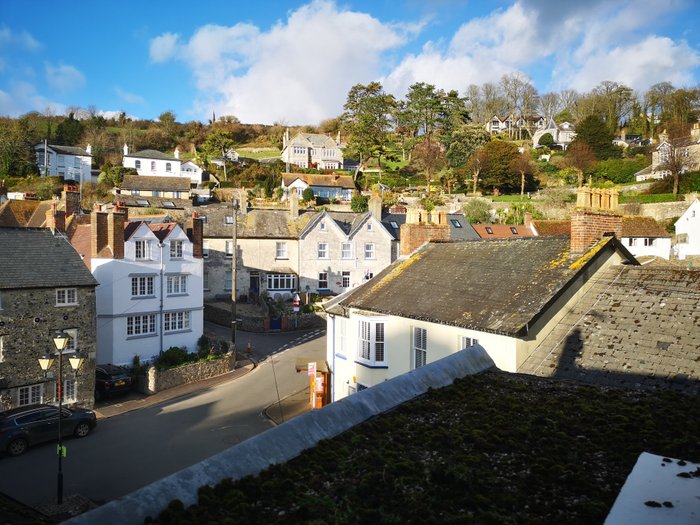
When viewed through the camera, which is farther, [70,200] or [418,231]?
[70,200]

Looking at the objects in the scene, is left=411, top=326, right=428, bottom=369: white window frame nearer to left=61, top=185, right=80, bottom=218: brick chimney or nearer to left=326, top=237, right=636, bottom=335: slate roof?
left=326, top=237, right=636, bottom=335: slate roof

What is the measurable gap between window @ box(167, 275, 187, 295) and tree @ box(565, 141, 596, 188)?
56.3 meters

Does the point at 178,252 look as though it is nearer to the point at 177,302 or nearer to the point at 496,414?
the point at 177,302

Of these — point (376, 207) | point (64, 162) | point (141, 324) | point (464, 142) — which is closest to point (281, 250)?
point (376, 207)

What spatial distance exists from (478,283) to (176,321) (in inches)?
827

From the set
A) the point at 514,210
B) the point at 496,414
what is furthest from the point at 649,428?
the point at 514,210

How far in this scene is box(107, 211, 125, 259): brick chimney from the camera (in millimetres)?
28172

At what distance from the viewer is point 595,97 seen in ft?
322

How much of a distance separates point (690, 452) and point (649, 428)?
80 centimetres

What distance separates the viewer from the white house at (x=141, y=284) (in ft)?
92.7

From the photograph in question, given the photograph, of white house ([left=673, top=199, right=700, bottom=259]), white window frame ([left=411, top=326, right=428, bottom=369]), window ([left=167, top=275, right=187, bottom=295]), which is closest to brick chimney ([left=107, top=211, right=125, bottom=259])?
window ([left=167, top=275, right=187, bottom=295])

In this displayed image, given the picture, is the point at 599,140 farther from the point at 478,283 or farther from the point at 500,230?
the point at 478,283

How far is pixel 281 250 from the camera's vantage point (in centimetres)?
4806

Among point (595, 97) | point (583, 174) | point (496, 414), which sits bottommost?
point (496, 414)
